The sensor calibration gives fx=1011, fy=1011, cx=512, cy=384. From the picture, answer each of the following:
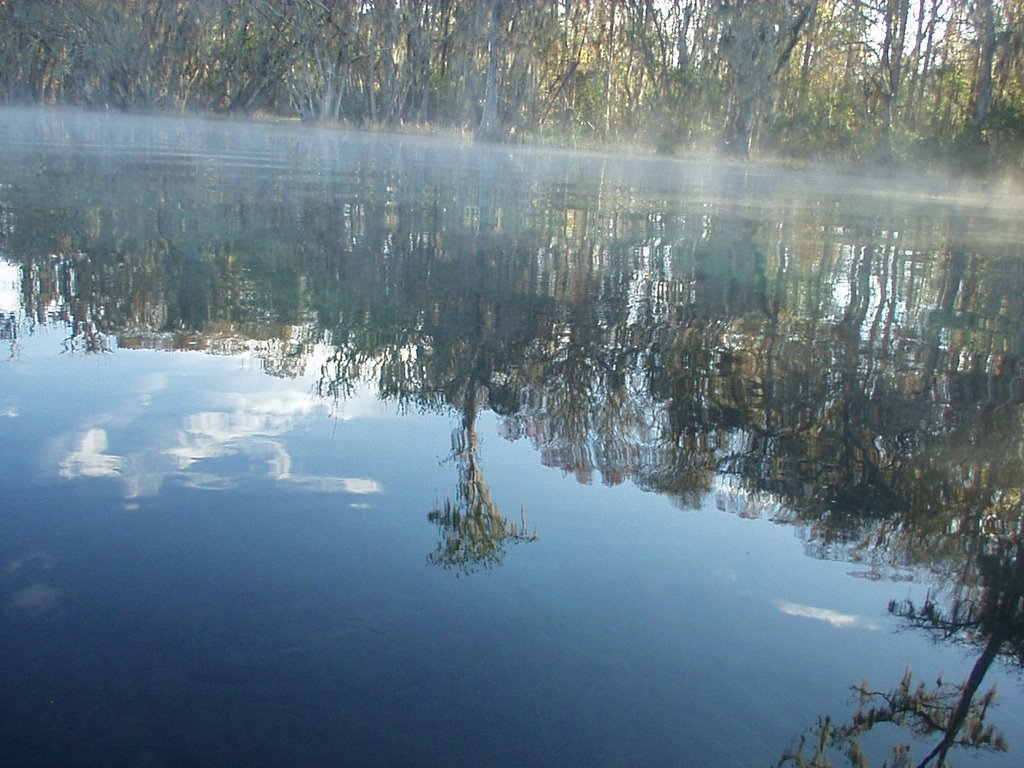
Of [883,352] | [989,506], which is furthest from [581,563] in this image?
[883,352]

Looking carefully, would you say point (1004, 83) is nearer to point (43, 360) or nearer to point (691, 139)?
point (691, 139)

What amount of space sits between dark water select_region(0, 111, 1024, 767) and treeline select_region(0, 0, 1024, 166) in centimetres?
2328

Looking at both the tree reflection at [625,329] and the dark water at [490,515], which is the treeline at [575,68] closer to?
the tree reflection at [625,329]

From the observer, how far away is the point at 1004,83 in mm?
27281

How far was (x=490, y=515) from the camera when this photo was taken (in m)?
2.91

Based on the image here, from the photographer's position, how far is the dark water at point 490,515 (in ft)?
6.63

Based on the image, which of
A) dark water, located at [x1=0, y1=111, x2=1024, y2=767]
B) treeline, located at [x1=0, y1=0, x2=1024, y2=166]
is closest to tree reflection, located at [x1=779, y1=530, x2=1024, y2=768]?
dark water, located at [x1=0, y1=111, x2=1024, y2=767]

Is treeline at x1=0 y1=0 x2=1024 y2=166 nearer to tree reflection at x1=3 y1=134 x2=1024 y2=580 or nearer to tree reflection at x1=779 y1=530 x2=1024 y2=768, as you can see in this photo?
tree reflection at x1=3 y1=134 x2=1024 y2=580

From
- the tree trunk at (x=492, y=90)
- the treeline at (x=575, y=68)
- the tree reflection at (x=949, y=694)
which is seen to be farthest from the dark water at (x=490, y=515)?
the tree trunk at (x=492, y=90)

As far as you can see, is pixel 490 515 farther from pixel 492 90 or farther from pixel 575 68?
pixel 575 68

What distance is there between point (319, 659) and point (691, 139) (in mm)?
33581

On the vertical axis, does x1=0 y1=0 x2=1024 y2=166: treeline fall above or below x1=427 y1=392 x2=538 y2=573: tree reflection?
above

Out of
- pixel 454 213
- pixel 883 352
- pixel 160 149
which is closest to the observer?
pixel 883 352

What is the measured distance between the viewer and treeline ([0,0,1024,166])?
28672 millimetres
